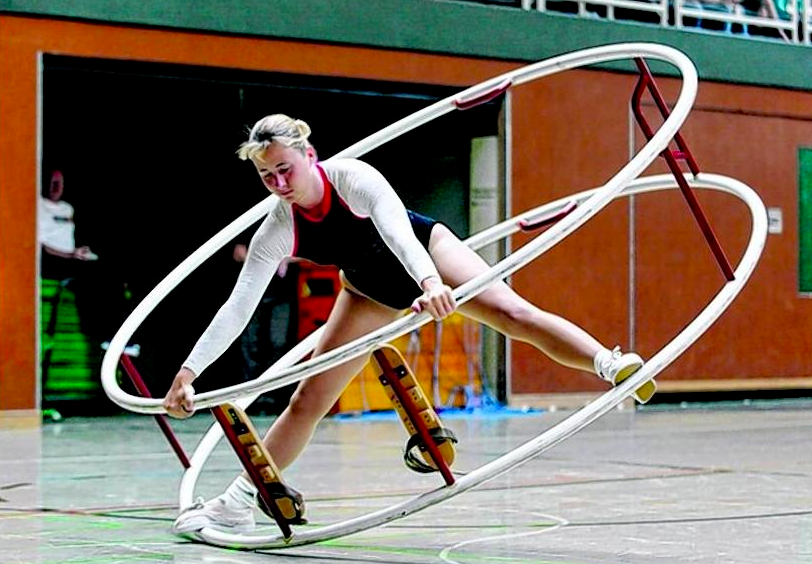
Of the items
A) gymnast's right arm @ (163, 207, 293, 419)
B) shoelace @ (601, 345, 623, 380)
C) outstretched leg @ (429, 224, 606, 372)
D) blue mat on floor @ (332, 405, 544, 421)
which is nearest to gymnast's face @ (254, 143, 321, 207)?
gymnast's right arm @ (163, 207, 293, 419)

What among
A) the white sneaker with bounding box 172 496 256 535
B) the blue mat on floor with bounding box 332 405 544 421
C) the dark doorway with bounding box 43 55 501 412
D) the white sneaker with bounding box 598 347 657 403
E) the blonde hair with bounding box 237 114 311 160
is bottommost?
the blue mat on floor with bounding box 332 405 544 421

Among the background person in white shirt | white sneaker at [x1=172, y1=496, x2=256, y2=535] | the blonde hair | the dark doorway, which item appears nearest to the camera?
the blonde hair

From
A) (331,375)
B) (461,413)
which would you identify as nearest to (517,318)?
(331,375)

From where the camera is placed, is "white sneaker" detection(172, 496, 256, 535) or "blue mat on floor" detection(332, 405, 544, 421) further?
"blue mat on floor" detection(332, 405, 544, 421)

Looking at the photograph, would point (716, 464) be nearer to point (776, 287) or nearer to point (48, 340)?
point (48, 340)

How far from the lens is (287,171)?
6.41 metres

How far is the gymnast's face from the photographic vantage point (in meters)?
6.41

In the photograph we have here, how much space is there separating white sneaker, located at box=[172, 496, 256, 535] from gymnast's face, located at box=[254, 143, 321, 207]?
1.63 m

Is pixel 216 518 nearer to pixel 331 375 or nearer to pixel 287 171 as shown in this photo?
pixel 331 375

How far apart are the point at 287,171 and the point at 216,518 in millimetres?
1775

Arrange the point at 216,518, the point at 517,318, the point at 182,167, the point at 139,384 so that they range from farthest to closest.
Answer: the point at 182,167 → the point at 139,384 → the point at 216,518 → the point at 517,318

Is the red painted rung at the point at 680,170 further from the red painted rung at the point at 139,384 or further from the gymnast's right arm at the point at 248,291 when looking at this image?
the red painted rung at the point at 139,384

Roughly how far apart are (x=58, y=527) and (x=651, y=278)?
1392 cm

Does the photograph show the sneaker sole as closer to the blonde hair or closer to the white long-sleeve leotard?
the white long-sleeve leotard
